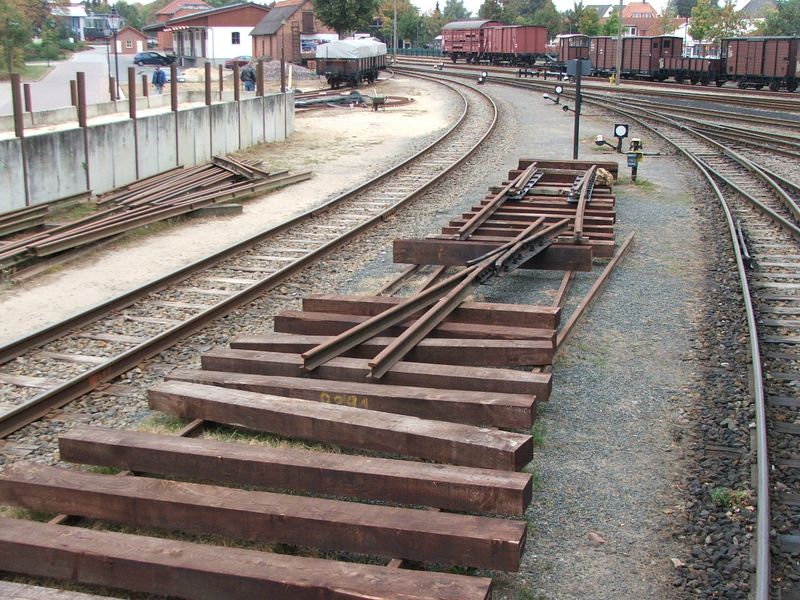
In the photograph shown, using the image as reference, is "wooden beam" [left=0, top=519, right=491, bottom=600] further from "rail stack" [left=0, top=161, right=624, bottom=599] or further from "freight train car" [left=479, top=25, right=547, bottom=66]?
"freight train car" [left=479, top=25, right=547, bottom=66]

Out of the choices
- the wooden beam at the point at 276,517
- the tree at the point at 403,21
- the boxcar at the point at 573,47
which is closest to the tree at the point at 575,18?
the tree at the point at 403,21

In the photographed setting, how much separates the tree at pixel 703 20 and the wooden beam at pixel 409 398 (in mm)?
79737

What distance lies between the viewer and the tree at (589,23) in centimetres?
9100

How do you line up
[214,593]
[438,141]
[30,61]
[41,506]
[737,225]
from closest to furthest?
[214,593] → [41,506] → [737,225] → [438,141] → [30,61]

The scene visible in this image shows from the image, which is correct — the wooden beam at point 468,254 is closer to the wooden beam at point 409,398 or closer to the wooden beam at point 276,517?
the wooden beam at point 409,398

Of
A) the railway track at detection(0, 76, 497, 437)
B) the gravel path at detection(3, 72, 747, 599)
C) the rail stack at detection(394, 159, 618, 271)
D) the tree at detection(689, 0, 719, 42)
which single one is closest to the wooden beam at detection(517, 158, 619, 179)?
the rail stack at detection(394, 159, 618, 271)

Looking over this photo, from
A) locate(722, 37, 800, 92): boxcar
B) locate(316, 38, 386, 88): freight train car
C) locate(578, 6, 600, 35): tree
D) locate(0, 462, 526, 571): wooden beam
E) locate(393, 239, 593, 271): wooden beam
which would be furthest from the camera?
locate(578, 6, 600, 35): tree

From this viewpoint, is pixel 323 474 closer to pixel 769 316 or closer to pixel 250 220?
pixel 769 316

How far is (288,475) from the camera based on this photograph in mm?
5125

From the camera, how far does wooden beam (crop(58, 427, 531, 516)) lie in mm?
4812

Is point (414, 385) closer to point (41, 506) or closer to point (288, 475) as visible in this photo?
point (288, 475)

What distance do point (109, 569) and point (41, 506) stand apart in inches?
38.3

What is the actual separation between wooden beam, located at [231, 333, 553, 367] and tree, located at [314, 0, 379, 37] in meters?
54.9

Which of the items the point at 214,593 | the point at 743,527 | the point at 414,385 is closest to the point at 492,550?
the point at 214,593
